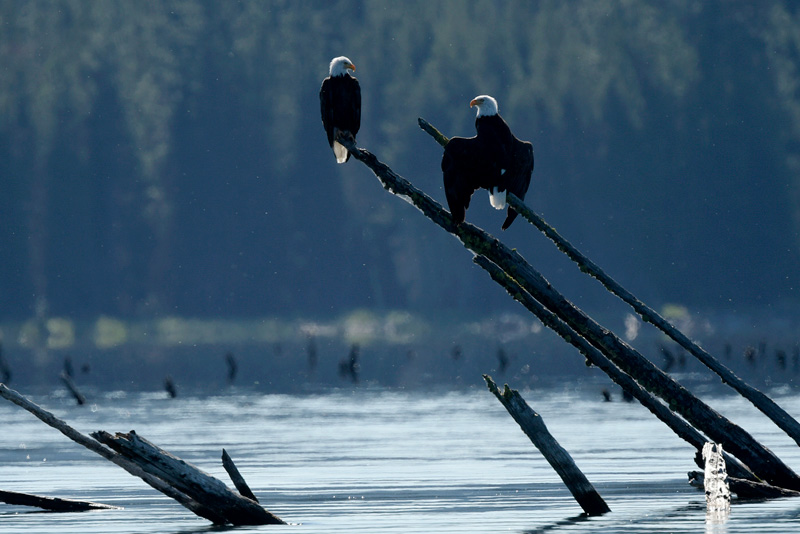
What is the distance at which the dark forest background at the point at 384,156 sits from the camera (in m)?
115

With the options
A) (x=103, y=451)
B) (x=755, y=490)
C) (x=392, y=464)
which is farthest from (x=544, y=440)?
(x=392, y=464)

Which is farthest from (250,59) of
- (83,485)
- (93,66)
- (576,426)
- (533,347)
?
(83,485)

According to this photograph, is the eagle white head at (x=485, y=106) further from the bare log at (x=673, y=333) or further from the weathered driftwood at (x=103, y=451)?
the weathered driftwood at (x=103, y=451)

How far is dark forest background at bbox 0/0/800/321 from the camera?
11500cm

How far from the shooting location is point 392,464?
1022 inches

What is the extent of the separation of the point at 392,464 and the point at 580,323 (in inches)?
326

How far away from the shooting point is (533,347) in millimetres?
88562

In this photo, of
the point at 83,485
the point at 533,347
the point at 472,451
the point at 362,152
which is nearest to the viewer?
the point at 362,152

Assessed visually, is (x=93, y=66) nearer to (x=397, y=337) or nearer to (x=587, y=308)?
(x=397, y=337)

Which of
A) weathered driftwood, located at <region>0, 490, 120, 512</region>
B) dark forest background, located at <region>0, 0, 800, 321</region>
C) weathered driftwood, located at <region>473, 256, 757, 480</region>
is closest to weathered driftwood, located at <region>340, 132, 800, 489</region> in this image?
weathered driftwood, located at <region>473, 256, 757, 480</region>

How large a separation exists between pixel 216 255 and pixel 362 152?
4117 inches

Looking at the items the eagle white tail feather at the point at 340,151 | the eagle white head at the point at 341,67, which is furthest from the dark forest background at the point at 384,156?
the eagle white tail feather at the point at 340,151

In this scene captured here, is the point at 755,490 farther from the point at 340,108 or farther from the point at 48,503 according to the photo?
the point at 48,503

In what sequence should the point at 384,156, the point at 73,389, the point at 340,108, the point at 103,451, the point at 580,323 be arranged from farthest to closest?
Result: the point at 384,156, the point at 73,389, the point at 340,108, the point at 580,323, the point at 103,451
